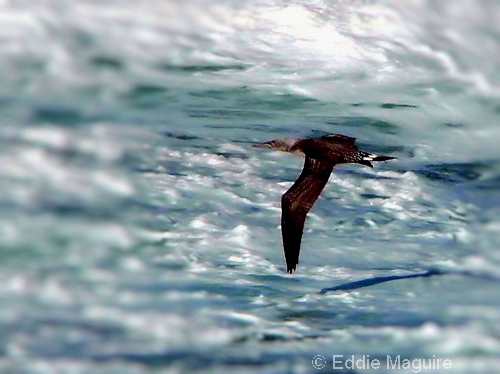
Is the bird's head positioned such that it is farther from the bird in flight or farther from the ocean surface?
the ocean surface

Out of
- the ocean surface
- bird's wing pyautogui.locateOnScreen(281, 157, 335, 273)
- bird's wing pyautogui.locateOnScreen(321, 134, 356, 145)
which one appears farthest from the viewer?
bird's wing pyautogui.locateOnScreen(321, 134, 356, 145)

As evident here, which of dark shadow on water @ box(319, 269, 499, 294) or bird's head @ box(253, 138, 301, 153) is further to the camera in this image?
bird's head @ box(253, 138, 301, 153)

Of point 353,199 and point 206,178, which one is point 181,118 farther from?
point 353,199

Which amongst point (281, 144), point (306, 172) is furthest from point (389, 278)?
point (281, 144)

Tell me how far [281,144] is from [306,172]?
0.61 meters

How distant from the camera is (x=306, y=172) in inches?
347

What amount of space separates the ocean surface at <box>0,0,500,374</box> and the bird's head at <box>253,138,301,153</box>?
421 millimetres

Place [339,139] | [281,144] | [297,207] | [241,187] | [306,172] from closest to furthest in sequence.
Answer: [297,207]
[306,172]
[339,139]
[281,144]
[241,187]

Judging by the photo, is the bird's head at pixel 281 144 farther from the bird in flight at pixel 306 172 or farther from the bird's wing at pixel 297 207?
the bird's wing at pixel 297 207

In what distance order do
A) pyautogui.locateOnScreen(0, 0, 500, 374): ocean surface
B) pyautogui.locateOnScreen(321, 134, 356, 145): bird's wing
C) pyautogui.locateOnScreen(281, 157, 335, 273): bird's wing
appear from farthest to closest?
1. pyautogui.locateOnScreen(321, 134, 356, 145): bird's wing
2. pyautogui.locateOnScreen(281, 157, 335, 273): bird's wing
3. pyautogui.locateOnScreen(0, 0, 500, 374): ocean surface

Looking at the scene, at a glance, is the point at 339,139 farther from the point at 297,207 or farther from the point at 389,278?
the point at 389,278

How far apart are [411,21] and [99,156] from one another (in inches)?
139

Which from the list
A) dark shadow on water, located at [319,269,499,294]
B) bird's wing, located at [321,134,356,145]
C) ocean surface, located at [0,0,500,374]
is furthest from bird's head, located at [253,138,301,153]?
dark shadow on water, located at [319,269,499,294]

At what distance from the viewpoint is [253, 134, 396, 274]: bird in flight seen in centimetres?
846
